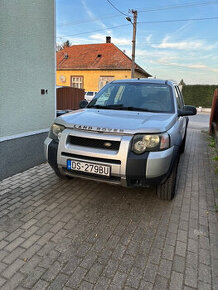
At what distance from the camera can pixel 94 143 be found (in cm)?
286

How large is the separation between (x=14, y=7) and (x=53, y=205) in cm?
329

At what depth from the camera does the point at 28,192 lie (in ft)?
11.6

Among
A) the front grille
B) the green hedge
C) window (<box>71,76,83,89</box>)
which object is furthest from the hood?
the green hedge

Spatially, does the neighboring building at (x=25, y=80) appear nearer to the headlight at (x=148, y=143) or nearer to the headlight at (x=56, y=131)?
the headlight at (x=56, y=131)

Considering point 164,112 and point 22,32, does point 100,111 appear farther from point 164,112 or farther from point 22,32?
point 22,32

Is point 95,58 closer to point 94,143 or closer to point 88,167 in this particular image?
point 94,143

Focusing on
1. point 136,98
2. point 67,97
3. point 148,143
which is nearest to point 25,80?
point 136,98

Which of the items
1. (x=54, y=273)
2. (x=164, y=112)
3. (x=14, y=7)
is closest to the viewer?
(x=54, y=273)

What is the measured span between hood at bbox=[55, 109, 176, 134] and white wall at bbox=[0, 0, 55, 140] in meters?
1.30

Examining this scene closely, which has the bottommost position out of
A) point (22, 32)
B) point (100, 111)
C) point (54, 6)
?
point (100, 111)

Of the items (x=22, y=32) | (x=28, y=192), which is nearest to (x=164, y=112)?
(x=28, y=192)

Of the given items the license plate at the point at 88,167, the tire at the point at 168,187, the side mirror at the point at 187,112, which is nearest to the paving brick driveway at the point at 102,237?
the tire at the point at 168,187

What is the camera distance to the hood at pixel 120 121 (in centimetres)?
274

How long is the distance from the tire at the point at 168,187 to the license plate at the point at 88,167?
0.96m
